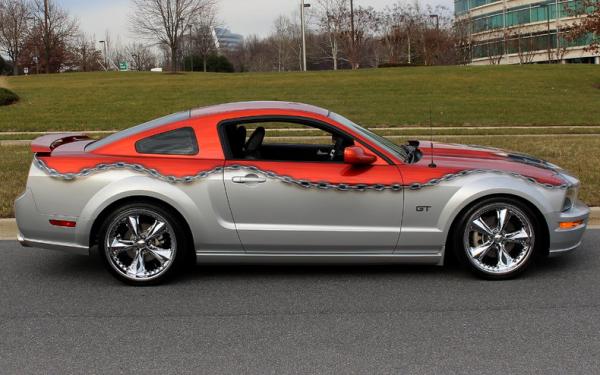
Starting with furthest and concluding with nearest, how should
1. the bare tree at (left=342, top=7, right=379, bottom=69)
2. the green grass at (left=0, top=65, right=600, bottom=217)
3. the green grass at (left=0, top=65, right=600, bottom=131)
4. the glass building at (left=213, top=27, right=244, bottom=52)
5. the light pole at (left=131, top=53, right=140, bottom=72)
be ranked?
the light pole at (left=131, top=53, right=140, bottom=72), the glass building at (left=213, top=27, right=244, bottom=52), the bare tree at (left=342, top=7, right=379, bottom=69), the green grass at (left=0, top=65, right=600, bottom=131), the green grass at (left=0, top=65, right=600, bottom=217)

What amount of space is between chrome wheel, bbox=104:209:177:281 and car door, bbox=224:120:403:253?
60cm

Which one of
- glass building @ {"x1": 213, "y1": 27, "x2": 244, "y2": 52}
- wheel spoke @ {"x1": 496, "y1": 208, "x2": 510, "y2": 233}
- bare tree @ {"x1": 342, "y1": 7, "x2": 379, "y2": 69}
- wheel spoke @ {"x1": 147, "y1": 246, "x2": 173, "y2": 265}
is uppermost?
glass building @ {"x1": 213, "y1": 27, "x2": 244, "y2": 52}

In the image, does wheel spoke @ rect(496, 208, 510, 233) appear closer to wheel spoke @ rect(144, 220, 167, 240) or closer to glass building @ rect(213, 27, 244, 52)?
wheel spoke @ rect(144, 220, 167, 240)

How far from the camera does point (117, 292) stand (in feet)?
17.0

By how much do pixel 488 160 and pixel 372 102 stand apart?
19202mm

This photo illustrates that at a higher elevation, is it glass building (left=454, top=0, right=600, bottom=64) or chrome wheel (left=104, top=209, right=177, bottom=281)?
glass building (left=454, top=0, right=600, bottom=64)

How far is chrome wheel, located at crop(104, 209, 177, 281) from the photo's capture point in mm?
5164

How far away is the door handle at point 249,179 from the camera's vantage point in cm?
516

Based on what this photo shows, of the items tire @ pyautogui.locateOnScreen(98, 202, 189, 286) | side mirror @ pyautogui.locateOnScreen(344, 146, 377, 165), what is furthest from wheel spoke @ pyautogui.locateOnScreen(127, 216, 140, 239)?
side mirror @ pyautogui.locateOnScreen(344, 146, 377, 165)

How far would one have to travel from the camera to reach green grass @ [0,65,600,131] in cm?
2091

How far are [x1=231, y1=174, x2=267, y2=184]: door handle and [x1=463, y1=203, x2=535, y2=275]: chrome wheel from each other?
168 centimetres

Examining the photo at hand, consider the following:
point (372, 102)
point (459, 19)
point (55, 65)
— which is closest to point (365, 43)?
point (459, 19)

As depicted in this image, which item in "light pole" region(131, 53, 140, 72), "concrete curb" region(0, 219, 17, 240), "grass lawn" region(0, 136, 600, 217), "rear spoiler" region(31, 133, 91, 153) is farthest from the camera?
"light pole" region(131, 53, 140, 72)

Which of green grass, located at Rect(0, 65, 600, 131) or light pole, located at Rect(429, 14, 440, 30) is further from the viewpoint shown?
light pole, located at Rect(429, 14, 440, 30)
